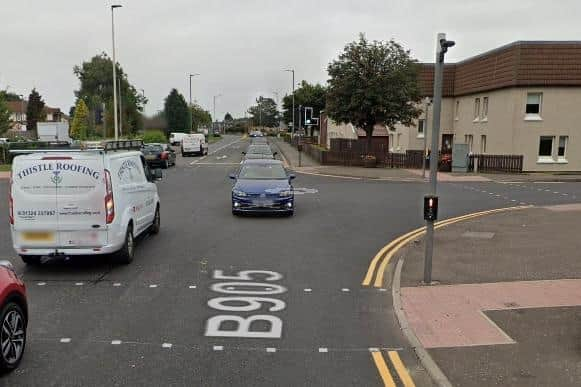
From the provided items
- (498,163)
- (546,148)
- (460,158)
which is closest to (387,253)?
(460,158)

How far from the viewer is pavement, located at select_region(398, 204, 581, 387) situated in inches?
221

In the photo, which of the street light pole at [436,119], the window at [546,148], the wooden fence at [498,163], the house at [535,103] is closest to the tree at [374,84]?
the house at [535,103]

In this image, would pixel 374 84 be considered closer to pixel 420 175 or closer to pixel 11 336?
pixel 420 175

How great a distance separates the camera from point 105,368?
218 inches

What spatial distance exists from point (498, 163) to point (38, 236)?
96.1 feet

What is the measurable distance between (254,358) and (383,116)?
29567 millimetres

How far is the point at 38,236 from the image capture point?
8.85m

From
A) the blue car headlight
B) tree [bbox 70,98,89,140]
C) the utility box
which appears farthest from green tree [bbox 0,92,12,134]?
tree [bbox 70,98,89,140]

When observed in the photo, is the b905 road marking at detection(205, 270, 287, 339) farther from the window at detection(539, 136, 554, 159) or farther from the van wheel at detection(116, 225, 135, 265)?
the window at detection(539, 136, 554, 159)

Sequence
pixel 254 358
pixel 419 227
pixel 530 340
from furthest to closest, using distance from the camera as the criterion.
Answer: pixel 419 227, pixel 530 340, pixel 254 358

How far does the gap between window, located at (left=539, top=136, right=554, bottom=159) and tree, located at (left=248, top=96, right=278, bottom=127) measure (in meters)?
149

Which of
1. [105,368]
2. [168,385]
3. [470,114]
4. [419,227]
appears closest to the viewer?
[168,385]

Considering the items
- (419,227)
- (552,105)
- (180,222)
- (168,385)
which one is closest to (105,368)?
(168,385)

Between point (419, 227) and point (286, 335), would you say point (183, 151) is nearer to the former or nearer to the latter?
point (419, 227)
